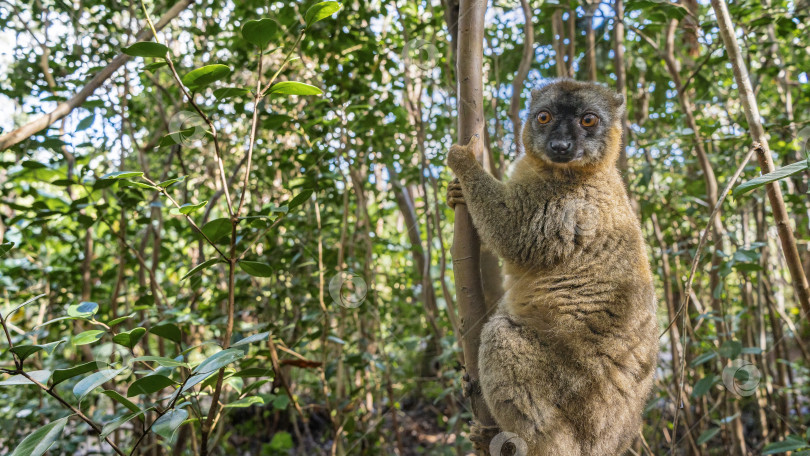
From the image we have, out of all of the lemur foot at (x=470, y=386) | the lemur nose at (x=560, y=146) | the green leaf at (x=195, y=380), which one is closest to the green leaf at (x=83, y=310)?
the green leaf at (x=195, y=380)

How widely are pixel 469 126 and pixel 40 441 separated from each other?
7.80 feet

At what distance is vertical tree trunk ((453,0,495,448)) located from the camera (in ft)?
9.61

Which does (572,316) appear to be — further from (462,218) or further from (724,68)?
(724,68)

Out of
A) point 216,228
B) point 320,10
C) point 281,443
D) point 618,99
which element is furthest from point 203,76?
point 281,443

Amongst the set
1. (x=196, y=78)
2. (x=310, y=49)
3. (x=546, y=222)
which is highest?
(x=310, y=49)

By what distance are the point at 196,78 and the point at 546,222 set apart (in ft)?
7.75

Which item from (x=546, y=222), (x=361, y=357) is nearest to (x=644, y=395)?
(x=546, y=222)

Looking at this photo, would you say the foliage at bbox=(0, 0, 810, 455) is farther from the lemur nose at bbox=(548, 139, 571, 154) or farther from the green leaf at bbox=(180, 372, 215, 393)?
the green leaf at bbox=(180, 372, 215, 393)

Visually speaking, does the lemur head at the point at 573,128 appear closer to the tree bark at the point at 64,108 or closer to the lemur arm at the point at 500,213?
the lemur arm at the point at 500,213

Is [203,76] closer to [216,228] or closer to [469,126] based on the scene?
[216,228]

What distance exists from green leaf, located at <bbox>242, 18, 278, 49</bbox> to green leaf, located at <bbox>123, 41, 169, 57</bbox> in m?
0.29

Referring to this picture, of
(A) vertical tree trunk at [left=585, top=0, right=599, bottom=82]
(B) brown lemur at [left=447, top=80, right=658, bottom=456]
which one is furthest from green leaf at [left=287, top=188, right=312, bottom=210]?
(A) vertical tree trunk at [left=585, top=0, right=599, bottom=82]

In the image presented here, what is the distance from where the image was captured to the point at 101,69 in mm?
3574

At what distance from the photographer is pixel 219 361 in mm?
1913
